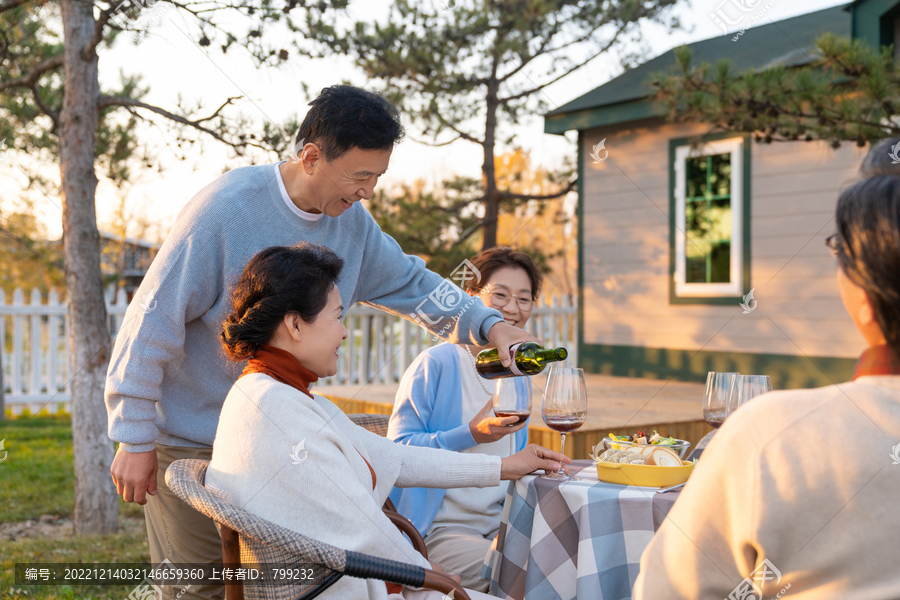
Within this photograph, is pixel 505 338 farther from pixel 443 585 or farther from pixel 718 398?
pixel 443 585

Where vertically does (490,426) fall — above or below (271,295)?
below

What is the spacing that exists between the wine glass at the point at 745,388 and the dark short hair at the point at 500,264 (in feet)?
3.97

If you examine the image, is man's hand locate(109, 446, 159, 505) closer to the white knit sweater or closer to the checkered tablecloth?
the white knit sweater

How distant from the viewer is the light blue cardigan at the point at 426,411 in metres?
2.75

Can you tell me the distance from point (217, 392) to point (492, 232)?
7.90 metres

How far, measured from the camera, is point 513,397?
211cm

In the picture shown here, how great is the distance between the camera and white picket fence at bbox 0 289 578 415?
844cm

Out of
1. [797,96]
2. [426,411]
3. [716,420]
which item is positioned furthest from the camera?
[797,96]

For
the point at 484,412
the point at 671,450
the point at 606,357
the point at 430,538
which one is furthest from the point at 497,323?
the point at 606,357

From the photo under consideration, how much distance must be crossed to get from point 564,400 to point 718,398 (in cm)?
55

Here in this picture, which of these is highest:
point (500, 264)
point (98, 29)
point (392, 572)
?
point (98, 29)

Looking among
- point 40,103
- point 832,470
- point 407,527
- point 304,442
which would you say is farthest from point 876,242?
point 40,103

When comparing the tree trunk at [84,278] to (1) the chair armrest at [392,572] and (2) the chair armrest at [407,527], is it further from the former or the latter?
(1) the chair armrest at [392,572]

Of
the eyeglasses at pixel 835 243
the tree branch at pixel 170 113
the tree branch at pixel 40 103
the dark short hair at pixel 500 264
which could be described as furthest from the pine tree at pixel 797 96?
the tree branch at pixel 40 103
